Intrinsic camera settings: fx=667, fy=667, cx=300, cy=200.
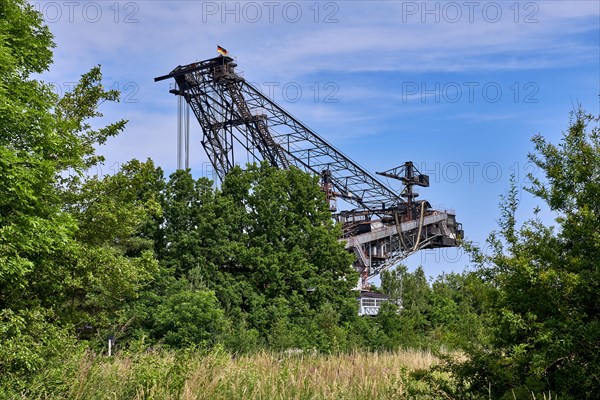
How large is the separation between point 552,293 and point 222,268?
75.0ft

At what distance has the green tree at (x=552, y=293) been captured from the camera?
890cm

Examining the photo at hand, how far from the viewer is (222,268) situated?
30844mm

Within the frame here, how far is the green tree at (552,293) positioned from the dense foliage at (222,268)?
0.9 inches

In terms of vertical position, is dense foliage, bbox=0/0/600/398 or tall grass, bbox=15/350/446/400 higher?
dense foliage, bbox=0/0/600/398

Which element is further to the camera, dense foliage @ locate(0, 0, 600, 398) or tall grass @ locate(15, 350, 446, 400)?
tall grass @ locate(15, 350, 446, 400)

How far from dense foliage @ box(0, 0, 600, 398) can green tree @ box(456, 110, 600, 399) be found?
2 cm

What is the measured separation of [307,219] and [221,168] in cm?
1229

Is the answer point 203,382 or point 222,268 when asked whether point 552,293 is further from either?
point 222,268

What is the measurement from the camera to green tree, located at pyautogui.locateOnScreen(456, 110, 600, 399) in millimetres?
8898

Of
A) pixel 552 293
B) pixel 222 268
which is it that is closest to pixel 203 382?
pixel 552 293

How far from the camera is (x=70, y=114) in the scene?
1842 cm

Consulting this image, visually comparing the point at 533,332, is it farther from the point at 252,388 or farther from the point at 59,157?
the point at 59,157

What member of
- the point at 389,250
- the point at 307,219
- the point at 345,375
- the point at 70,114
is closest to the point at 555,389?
the point at 345,375

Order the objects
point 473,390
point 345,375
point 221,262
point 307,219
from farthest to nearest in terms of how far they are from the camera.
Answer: point 307,219
point 221,262
point 345,375
point 473,390
